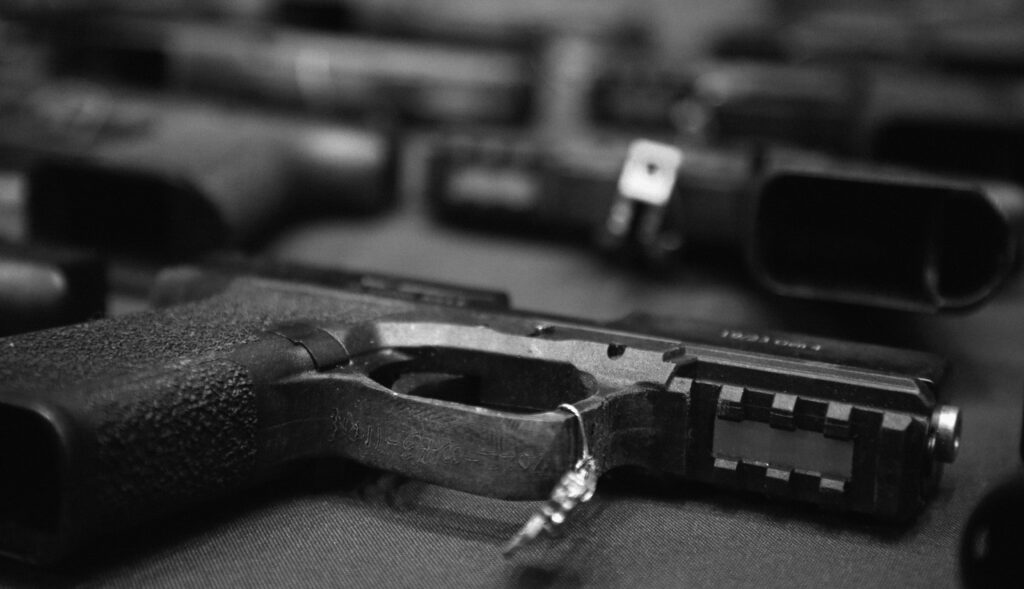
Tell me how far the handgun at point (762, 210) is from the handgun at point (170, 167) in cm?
9

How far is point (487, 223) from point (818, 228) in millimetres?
327

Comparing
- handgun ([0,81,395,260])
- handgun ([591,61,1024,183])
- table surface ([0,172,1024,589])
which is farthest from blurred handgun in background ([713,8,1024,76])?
table surface ([0,172,1024,589])

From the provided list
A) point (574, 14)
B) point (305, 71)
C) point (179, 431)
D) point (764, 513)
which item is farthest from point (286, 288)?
point (574, 14)

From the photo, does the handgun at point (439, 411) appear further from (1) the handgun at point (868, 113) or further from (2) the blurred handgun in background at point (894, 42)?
(2) the blurred handgun in background at point (894, 42)

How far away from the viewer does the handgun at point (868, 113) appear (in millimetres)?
973

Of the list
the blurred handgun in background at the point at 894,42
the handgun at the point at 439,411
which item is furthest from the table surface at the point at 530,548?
the blurred handgun in background at the point at 894,42

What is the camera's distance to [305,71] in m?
1.17

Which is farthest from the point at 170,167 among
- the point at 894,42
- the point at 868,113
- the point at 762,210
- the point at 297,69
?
the point at 894,42

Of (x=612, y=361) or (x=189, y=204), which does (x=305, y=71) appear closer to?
(x=189, y=204)

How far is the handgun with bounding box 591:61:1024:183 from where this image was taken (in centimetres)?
97

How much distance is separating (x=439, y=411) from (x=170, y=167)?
461mm

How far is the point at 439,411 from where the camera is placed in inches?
19.4

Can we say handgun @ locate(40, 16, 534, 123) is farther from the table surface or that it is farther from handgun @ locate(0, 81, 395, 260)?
the table surface

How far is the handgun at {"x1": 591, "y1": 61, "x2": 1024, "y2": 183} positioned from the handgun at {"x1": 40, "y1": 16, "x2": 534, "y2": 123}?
216 mm
